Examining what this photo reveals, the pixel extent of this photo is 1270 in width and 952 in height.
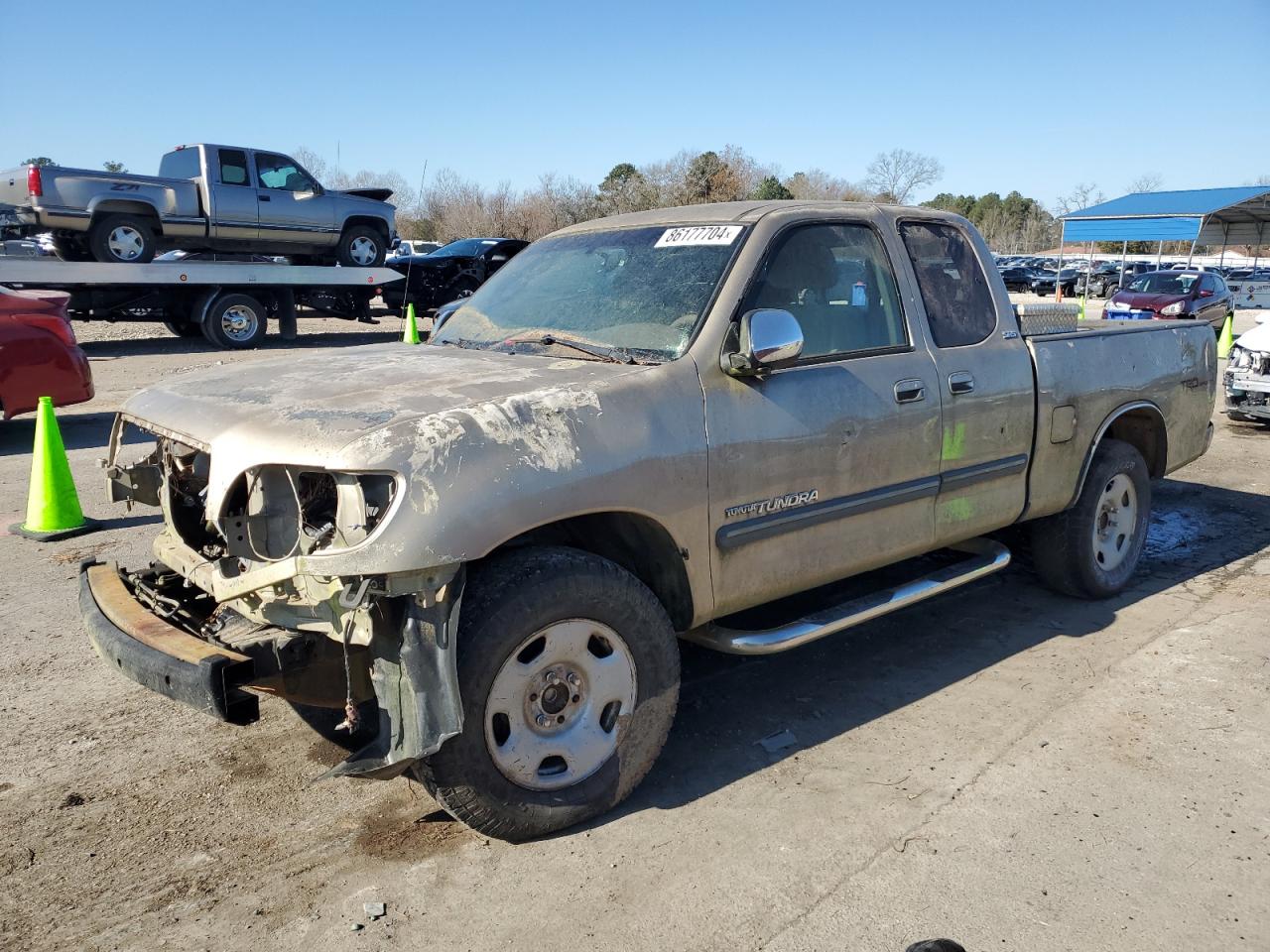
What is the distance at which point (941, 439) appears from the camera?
4152 millimetres

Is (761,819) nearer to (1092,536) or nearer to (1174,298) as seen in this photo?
(1092,536)

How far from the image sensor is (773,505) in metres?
3.54

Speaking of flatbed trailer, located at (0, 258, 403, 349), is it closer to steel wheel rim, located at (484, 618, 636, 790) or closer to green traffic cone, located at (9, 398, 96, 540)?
green traffic cone, located at (9, 398, 96, 540)

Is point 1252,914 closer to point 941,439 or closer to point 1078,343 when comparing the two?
point 941,439

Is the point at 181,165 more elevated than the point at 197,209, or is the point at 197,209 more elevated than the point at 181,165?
the point at 181,165

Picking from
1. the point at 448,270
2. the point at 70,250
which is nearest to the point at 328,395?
the point at 70,250

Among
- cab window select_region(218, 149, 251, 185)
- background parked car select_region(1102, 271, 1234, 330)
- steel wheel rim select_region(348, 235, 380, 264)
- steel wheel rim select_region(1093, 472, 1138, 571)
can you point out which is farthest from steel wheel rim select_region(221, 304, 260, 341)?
background parked car select_region(1102, 271, 1234, 330)

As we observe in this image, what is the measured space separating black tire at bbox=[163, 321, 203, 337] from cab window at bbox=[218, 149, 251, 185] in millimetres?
2579

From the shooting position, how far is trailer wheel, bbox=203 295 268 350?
1627 cm

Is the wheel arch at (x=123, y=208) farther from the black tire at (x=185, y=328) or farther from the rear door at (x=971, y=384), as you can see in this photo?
the rear door at (x=971, y=384)

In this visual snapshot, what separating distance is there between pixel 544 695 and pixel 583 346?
1.34 metres

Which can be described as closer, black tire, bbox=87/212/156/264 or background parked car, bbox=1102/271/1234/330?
black tire, bbox=87/212/156/264

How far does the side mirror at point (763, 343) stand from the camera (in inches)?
133

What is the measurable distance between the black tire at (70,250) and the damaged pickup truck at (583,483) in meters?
13.7
